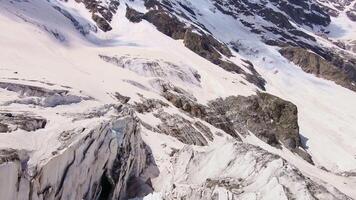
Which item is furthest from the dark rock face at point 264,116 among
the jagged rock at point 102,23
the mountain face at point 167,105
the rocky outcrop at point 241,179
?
the rocky outcrop at point 241,179

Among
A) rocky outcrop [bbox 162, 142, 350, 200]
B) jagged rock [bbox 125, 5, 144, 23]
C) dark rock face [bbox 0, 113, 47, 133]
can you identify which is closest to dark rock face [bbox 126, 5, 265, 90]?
jagged rock [bbox 125, 5, 144, 23]

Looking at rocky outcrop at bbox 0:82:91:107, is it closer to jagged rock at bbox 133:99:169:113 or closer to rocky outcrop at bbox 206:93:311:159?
jagged rock at bbox 133:99:169:113

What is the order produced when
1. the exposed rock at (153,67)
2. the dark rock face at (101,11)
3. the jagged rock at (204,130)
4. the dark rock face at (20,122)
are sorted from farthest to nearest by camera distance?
the dark rock face at (101,11)
the exposed rock at (153,67)
the jagged rock at (204,130)
the dark rock face at (20,122)

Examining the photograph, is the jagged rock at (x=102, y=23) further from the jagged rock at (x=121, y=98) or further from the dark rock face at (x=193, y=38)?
the jagged rock at (x=121, y=98)

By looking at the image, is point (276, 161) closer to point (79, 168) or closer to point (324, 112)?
point (79, 168)

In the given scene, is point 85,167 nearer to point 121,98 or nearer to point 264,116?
point 121,98

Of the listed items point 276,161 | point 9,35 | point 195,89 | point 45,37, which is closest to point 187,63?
point 195,89
